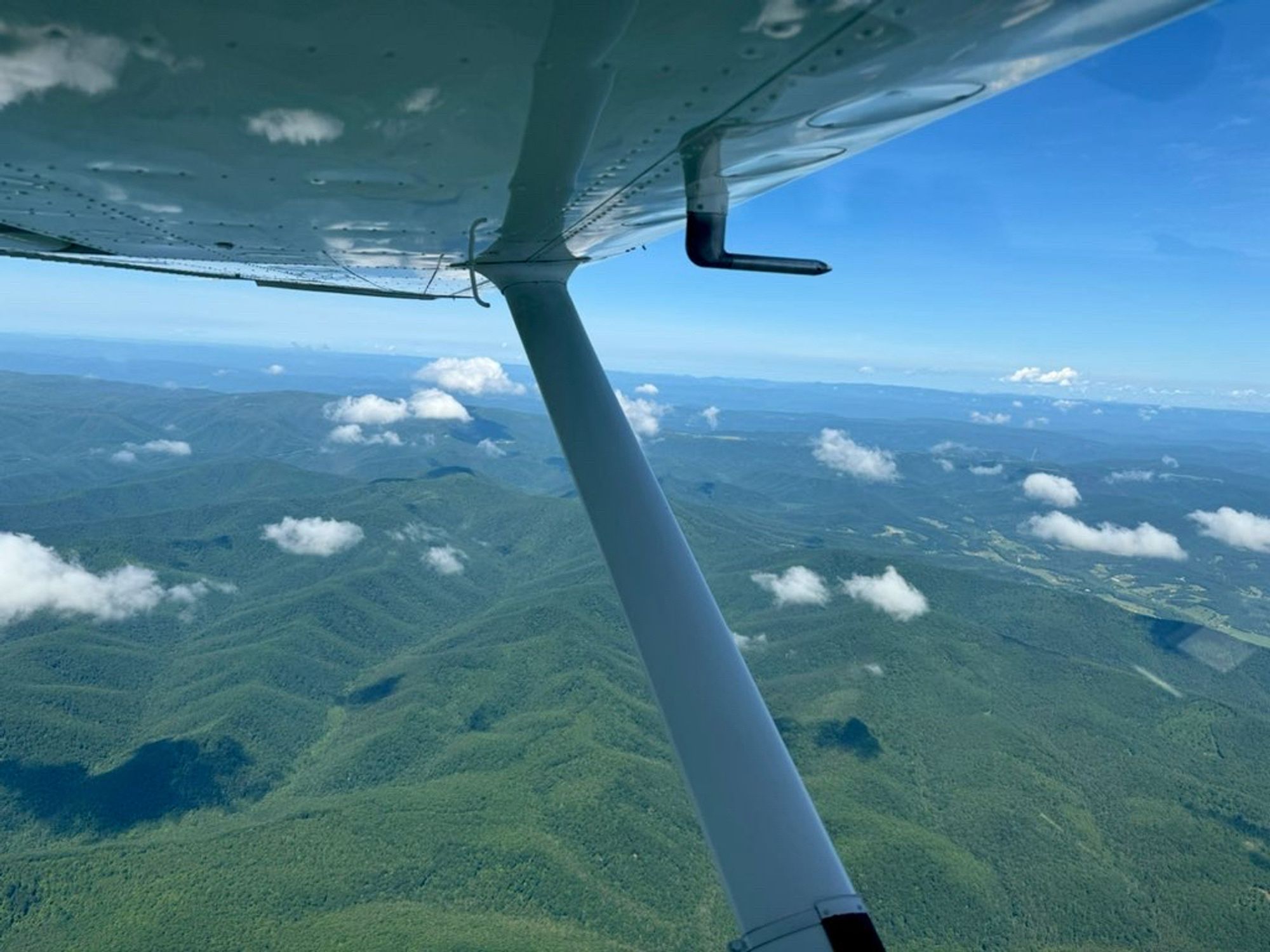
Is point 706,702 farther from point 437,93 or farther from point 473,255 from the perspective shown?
point 473,255

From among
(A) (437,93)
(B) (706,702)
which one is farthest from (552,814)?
(A) (437,93)

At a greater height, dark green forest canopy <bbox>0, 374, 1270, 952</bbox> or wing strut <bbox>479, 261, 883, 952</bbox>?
wing strut <bbox>479, 261, 883, 952</bbox>

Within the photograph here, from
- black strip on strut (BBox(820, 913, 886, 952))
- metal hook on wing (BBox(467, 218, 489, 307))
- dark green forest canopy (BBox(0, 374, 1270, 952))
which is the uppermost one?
metal hook on wing (BBox(467, 218, 489, 307))

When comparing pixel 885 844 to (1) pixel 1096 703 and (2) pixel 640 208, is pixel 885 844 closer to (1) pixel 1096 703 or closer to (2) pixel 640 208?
(1) pixel 1096 703

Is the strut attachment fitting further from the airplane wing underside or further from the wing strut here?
the wing strut

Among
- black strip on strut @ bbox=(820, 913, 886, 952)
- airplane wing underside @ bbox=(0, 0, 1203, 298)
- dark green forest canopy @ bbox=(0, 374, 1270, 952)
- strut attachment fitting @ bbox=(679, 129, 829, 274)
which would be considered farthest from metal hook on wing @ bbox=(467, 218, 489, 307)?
dark green forest canopy @ bbox=(0, 374, 1270, 952)

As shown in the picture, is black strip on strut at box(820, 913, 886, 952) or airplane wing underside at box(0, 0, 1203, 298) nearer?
airplane wing underside at box(0, 0, 1203, 298)

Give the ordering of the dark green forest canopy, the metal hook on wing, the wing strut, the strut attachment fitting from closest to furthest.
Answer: the wing strut
the strut attachment fitting
the metal hook on wing
the dark green forest canopy
